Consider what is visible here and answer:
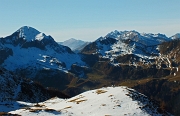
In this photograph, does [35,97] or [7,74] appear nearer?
[35,97]

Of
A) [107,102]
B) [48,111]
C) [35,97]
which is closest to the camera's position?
[48,111]

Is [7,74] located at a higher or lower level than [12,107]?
higher

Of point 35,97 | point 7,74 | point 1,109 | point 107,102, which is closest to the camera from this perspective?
point 107,102

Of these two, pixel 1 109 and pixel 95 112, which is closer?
pixel 95 112

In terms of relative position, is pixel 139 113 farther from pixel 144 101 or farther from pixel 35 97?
pixel 35 97

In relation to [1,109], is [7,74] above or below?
above

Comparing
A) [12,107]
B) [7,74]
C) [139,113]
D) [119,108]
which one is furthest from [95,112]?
[7,74]

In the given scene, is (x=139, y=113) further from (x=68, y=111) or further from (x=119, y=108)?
(x=68, y=111)

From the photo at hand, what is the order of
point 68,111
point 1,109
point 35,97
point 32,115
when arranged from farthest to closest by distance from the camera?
point 35,97 → point 1,109 → point 68,111 → point 32,115

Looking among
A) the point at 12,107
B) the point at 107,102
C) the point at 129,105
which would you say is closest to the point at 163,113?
the point at 129,105
